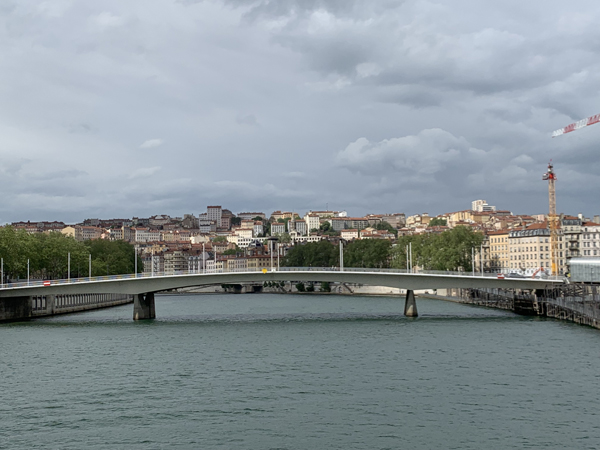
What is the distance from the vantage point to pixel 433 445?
22891 millimetres

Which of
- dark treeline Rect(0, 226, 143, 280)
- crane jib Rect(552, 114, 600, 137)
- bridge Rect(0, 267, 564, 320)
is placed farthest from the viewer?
crane jib Rect(552, 114, 600, 137)

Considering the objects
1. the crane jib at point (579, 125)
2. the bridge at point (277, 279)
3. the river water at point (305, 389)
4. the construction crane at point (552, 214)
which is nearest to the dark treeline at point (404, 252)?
the construction crane at point (552, 214)

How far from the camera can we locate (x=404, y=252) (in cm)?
12912

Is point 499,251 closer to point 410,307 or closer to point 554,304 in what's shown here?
point 410,307

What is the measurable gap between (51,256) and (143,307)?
29580 millimetres

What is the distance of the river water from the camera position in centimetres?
2406

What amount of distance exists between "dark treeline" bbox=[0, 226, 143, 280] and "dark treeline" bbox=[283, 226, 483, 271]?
136 feet

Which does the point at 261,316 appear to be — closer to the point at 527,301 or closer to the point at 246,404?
the point at 527,301

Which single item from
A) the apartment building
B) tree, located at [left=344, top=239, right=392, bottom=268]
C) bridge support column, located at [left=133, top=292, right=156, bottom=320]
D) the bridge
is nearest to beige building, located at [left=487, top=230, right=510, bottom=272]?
the apartment building

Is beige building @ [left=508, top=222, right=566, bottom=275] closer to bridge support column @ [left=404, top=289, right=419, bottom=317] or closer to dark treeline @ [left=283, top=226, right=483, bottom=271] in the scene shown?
dark treeline @ [left=283, top=226, right=483, bottom=271]

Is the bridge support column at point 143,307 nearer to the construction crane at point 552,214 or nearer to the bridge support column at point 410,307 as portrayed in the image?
the bridge support column at point 410,307

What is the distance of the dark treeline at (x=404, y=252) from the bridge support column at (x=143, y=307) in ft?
155

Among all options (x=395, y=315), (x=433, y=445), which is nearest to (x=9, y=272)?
(x=395, y=315)

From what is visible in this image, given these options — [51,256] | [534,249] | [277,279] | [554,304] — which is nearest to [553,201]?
[534,249]
